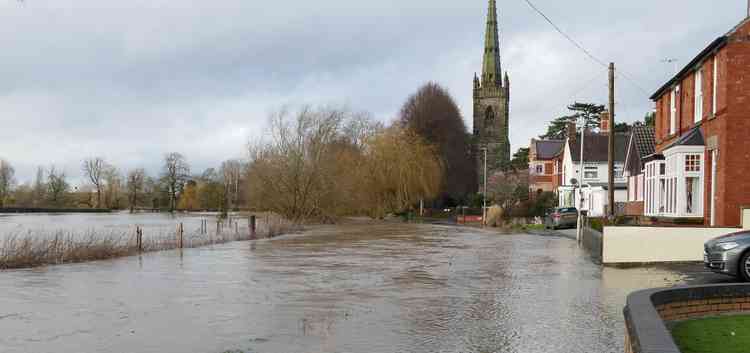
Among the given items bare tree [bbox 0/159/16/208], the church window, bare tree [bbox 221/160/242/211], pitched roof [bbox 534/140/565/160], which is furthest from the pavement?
bare tree [bbox 0/159/16/208]

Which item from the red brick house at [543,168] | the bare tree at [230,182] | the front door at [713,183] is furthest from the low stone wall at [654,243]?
the bare tree at [230,182]

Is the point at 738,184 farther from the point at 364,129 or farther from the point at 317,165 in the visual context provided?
the point at 364,129

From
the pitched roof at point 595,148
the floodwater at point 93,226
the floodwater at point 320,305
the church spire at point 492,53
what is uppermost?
the church spire at point 492,53

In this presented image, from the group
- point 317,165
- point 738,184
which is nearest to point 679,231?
point 738,184

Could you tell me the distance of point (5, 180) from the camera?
120500mm

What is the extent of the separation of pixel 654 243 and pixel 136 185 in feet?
406

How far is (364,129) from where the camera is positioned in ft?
238

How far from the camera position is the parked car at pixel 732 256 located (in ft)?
46.1

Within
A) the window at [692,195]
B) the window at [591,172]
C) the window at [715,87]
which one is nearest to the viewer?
the window at [715,87]

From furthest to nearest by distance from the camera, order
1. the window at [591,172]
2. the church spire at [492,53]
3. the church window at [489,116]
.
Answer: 1. the church spire at [492,53]
2. the church window at [489,116]
3. the window at [591,172]

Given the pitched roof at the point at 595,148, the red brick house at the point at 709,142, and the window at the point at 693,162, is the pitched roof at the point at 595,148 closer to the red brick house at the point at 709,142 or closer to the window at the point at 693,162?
the red brick house at the point at 709,142

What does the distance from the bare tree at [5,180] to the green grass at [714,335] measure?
410ft

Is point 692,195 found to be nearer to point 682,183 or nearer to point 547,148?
point 682,183

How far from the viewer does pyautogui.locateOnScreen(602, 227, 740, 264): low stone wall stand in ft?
63.6
